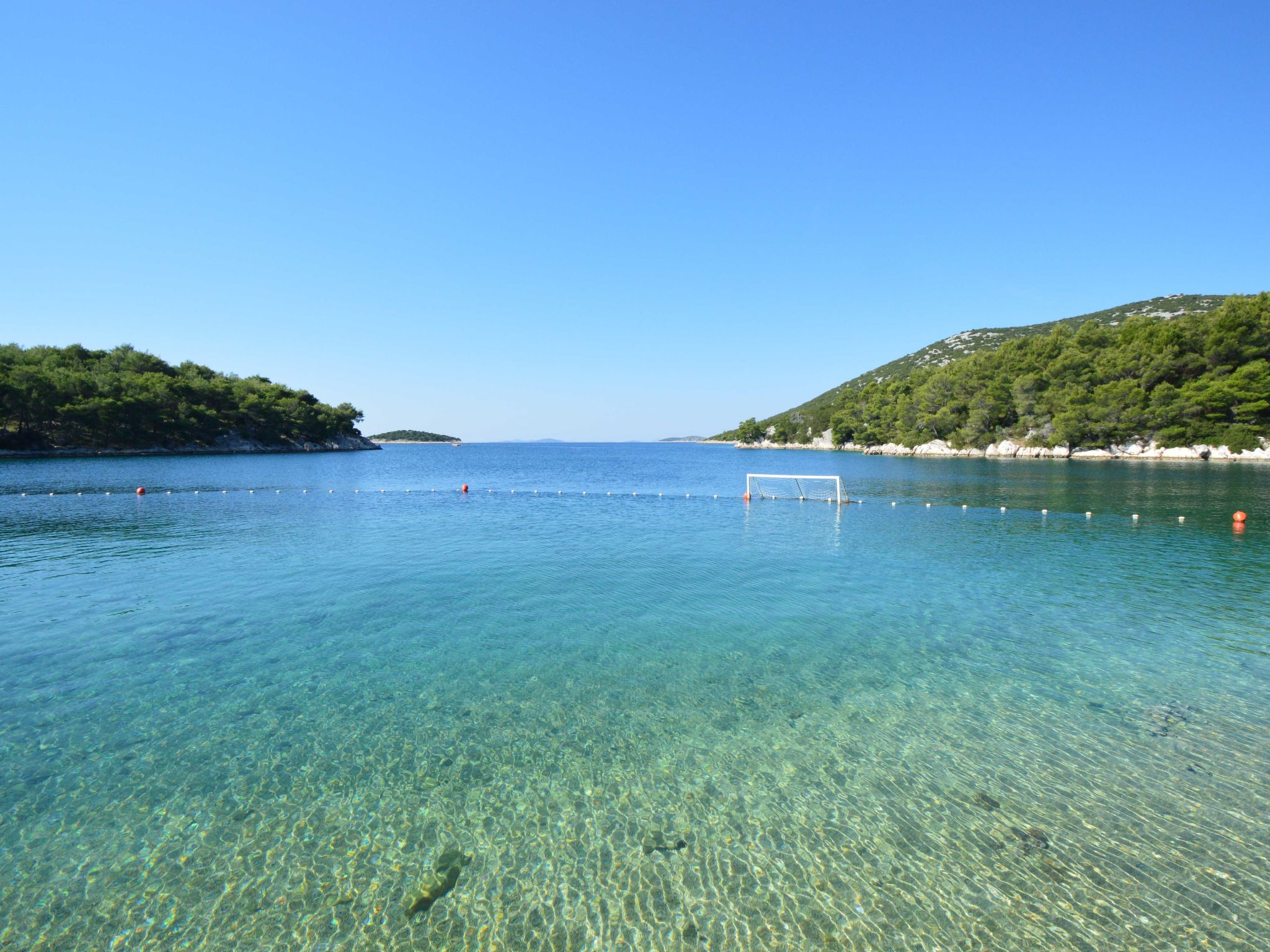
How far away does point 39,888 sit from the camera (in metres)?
4.88

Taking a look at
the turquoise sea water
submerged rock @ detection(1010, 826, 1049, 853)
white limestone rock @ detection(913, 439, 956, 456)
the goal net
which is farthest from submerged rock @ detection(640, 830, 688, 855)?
white limestone rock @ detection(913, 439, 956, 456)

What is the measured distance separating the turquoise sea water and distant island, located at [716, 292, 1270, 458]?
233ft

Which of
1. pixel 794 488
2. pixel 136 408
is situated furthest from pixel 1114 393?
pixel 136 408

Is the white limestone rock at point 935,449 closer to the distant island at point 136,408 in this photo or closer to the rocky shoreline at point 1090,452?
the rocky shoreline at point 1090,452

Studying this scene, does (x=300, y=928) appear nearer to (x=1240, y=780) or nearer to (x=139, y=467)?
(x=1240, y=780)

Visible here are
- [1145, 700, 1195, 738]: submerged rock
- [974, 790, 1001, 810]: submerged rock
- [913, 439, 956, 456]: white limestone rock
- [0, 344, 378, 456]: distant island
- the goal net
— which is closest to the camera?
[974, 790, 1001, 810]: submerged rock

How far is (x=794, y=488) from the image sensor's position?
52.4m

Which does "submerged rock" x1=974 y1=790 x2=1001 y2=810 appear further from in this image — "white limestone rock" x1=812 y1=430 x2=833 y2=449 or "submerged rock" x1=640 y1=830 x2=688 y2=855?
"white limestone rock" x1=812 y1=430 x2=833 y2=449

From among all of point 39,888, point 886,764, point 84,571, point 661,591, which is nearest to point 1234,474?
point 661,591

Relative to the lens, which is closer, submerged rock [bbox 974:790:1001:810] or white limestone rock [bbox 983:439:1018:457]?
submerged rock [bbox 974:790:1001:810]

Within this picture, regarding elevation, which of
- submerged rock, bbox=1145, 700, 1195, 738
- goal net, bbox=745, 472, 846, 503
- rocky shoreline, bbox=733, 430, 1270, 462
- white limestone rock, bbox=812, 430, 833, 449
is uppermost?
white limestone rock, bbox=812, 430, 833, 449

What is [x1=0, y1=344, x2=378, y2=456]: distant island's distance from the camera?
79062 millimetres

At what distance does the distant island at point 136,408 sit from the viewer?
7906 centimetres

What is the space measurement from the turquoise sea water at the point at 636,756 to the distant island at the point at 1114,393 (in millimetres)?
71038
